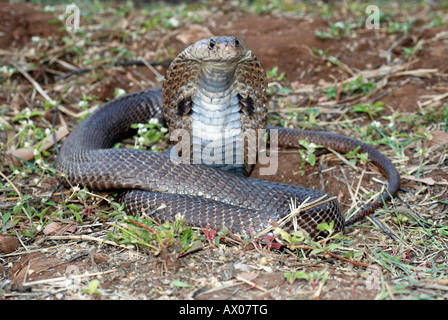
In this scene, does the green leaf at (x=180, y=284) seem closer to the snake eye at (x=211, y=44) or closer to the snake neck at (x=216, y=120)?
the snake neck at (x=216, y=120)

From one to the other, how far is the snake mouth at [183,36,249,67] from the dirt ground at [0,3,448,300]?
128 cm

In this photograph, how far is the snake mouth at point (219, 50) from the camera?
3.36 meters

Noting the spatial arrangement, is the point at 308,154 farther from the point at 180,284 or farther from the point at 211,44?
the point at 180,284

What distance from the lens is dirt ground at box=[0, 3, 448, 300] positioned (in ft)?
8.93

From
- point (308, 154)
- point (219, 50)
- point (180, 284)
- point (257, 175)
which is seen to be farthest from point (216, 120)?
Result: point (180, 284)

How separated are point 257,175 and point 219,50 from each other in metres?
1.47

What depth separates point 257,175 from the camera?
4484 mm

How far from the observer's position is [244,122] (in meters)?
3.89

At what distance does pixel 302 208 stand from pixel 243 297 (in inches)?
38.6

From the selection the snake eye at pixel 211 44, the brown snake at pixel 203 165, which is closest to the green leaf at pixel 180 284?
the brown snake at pixel 203 165

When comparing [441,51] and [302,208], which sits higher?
[441,51]

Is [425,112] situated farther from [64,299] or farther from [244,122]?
[64,299]
